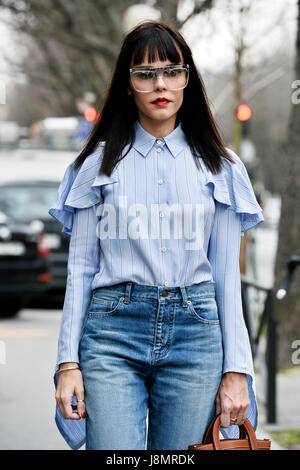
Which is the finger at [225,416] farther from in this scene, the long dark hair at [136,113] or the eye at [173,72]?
the eye at [173,72]

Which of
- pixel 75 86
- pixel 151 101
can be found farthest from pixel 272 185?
pixel 151 101

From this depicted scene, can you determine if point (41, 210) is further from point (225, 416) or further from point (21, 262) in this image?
point (225, 416)

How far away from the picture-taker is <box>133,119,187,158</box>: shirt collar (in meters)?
2.89

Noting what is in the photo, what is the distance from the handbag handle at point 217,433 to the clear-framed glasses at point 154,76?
98 cm

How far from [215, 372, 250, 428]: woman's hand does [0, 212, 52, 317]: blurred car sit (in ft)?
29.9

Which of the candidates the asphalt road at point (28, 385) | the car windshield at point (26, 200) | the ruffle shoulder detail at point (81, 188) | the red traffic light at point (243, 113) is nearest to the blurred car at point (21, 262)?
the asphalt road at point (28, 385)

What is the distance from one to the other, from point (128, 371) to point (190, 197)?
53 centimetres

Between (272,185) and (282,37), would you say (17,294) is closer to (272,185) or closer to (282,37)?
(282,37)

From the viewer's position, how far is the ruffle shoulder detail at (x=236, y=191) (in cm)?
283

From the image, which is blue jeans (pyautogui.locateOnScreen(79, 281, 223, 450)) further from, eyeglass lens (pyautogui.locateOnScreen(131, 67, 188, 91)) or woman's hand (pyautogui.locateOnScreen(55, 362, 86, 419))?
eyeglass lens (pyautogui.locateOnScreen(131, 67, 188, 91))

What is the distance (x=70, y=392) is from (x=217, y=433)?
0.43 m

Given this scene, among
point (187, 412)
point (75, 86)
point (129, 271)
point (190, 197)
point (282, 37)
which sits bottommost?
point (187, 412)

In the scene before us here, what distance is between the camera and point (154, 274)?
273cm

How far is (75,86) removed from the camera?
104 ft
